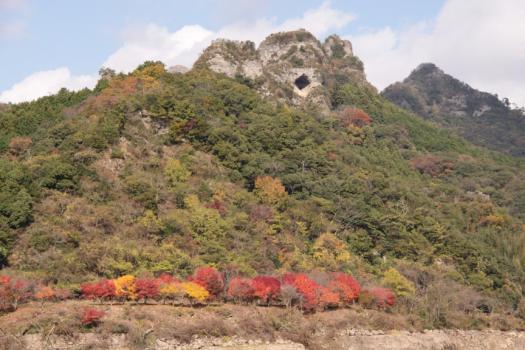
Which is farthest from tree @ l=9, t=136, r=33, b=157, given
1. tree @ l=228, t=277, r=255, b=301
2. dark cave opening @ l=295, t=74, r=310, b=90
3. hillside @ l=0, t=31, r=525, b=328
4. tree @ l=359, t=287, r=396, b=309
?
dark cave opening @ l=295, t=74, r=310, b=90

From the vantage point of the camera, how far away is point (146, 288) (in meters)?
41.2

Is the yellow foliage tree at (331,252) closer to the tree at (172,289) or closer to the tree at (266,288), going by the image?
the tree at (266,288)

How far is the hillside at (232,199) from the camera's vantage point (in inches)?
1943

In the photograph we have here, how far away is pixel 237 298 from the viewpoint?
45875 mm

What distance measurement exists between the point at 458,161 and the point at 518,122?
86.0 metres

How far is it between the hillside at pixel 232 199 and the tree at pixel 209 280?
4.16 meters

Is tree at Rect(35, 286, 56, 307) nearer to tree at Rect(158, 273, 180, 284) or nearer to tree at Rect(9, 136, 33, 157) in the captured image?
tree at Rect(158, 273, 180, 284)

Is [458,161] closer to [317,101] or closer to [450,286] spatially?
[317,101]

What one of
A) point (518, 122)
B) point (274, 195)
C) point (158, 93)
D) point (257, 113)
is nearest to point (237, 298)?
point (274, 195)

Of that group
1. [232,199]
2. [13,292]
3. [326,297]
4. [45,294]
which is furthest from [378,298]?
[13,292]

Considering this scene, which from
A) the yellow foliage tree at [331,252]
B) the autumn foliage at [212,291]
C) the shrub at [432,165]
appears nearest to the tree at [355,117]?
the shrub at [432,165]

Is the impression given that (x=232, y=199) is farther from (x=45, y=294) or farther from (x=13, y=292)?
(x=13, y=292)

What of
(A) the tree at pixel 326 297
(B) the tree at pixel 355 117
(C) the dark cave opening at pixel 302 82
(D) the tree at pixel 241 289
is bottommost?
(A) the tree at pixel 326 297

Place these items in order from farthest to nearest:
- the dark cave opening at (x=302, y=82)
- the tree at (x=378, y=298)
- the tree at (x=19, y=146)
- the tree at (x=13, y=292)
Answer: the dark cave opening at (x=302, y=82), the tree at (x=19, y=146), the tree at (x=378, y=298), the tree at (x=13, y=292)
